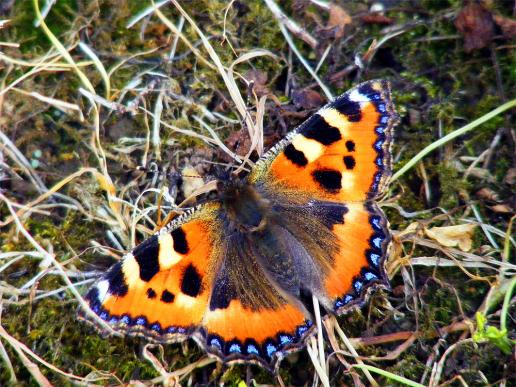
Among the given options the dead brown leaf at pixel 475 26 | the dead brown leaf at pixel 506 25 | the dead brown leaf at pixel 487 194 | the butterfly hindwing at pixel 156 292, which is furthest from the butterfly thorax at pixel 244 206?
the dead brown leaf at pixel 506 25

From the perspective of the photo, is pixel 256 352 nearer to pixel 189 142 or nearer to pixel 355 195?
pixel 355 195

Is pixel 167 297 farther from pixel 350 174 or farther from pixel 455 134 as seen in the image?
pixel 455 134

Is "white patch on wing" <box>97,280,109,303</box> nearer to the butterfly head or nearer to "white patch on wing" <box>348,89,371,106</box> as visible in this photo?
the butterfly head

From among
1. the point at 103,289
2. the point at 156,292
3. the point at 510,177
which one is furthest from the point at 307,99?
the point at 103,289

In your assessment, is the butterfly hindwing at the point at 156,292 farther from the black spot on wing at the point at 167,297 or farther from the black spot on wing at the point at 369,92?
the black spot on wing at the point at 369,92

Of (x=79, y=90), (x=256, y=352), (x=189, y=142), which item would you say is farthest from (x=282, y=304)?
(x=79, y=90)

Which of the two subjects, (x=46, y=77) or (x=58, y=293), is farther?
(x=46, y=77)
